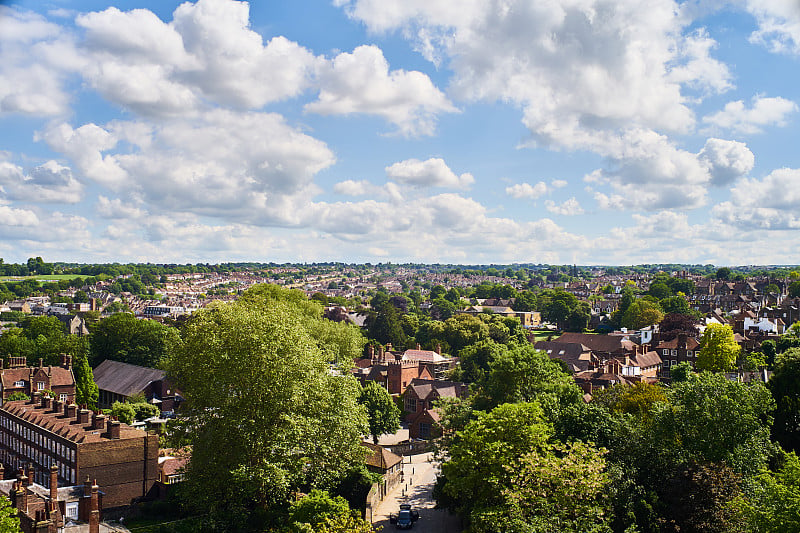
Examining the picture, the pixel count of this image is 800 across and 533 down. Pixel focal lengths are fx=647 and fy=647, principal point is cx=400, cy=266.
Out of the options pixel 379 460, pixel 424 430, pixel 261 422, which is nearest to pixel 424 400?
pixel 424 430

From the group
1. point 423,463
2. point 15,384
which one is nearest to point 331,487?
point 423,463

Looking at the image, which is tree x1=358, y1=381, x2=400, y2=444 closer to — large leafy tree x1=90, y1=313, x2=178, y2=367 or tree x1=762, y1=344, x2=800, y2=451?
tree x1=762, y1=344, x2=800, y2=451

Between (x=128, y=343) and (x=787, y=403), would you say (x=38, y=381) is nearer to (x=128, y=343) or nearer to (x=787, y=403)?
(x=128, y=343)

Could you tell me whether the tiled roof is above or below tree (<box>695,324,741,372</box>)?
below

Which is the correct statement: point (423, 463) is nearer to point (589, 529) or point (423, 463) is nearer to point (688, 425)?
point (688, 425)

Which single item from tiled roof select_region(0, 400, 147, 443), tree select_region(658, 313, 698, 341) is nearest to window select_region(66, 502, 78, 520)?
tiled roof select_region(0, 400, 147, 443)

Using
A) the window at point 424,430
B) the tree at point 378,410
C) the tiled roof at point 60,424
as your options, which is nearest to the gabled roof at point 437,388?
the window at point 424,430
